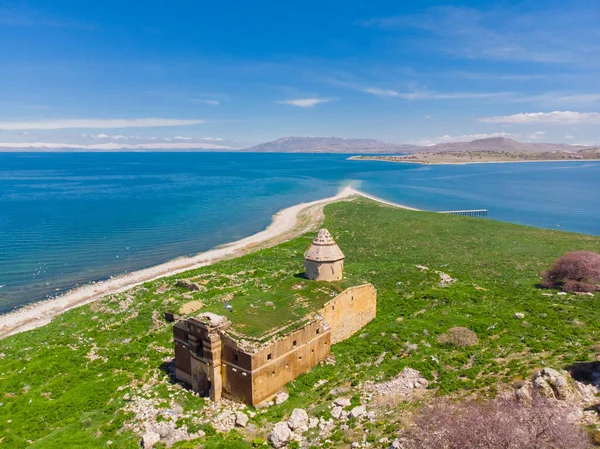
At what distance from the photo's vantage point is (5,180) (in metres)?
156

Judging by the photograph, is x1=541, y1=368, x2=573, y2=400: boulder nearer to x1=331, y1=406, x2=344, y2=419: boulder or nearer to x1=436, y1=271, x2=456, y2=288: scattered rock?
x1=331, y1=406, x2=344, y2=419: boulder

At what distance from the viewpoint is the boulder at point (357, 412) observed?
1861cm

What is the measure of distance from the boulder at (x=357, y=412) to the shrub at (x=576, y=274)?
24946 millimetres

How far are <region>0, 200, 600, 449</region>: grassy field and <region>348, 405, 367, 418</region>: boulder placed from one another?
2.95 feet

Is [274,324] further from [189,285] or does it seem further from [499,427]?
[189,285]

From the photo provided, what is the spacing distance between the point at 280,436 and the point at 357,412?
381 cm

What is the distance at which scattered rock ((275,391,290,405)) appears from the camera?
2053 cm

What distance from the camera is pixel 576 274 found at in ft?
112

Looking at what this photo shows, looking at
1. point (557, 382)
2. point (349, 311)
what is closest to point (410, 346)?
point (349, 311)

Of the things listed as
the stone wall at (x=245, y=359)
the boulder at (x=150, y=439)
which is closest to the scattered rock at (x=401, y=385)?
the stone wall at (x=245, y=359)

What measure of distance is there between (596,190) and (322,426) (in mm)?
155902

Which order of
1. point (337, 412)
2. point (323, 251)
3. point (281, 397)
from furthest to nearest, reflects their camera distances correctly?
point (323, 251) → point (281, 397) → point (337, 412)

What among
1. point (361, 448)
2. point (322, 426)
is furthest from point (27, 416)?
point (361, 448)

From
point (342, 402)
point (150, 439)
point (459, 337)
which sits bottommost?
point (150, 439)
